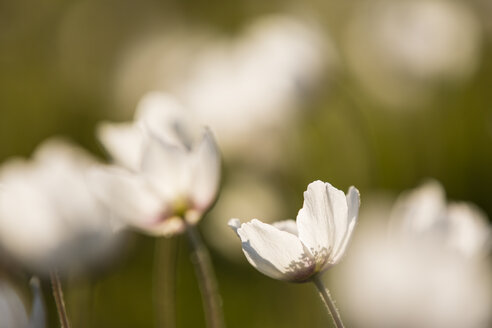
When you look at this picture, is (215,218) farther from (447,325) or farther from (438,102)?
(447,325)

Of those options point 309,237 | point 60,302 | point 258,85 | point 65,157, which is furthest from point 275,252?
point 258,85

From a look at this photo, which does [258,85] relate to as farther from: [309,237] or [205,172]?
[309,237]

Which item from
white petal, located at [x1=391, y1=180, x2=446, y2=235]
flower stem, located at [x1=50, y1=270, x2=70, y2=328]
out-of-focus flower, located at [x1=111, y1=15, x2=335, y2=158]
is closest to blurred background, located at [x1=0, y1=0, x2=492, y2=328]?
out-of-focus flower, located at [x1=111, y1=15, x2=335, y2=158]

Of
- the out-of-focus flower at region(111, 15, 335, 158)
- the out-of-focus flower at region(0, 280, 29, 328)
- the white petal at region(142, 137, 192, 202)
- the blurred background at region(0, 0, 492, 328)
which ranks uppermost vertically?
the white petal at region(142, 137, 192, 202)

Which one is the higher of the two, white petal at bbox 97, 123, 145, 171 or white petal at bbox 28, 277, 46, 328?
white petal at bbox 97, 123, 145, 171

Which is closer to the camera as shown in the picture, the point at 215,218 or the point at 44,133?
the point at 215,218

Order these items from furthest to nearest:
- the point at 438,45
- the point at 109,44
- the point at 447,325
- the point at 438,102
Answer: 1. the point at 109,44
2. the point at 438,102
3. the point at 438,45
4. the point at 447,325

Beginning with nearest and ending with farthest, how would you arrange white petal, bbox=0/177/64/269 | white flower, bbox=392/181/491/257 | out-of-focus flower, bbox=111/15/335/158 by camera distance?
1. white flower, bbox=392/181/491/257
2. white petal, bbox=0/177/64/269
3. out-of-focus flower, bbox=111/15/335/158

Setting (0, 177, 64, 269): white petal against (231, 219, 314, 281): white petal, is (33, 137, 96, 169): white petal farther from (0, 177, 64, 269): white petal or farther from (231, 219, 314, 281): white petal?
(231, 219, 314, 281): white petal

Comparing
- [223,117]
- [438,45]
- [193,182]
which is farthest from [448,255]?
[438,45]
